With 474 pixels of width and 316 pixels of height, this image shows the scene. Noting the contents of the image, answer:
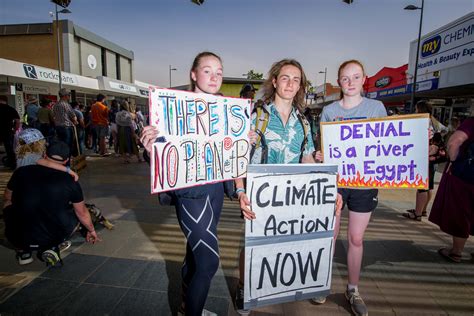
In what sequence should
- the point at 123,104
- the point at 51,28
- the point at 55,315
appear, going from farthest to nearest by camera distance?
the point at 51,28 < the point at 123,104 < the point at 55,315

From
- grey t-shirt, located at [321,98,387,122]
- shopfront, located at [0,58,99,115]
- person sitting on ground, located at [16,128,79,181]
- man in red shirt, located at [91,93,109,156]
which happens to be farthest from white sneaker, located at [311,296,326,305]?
shopfront, located at [0,58,99,115]

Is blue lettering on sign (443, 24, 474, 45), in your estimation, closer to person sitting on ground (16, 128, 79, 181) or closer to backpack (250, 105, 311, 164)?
backpack (250, 105, 311, 164)

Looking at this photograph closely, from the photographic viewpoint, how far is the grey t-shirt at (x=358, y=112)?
7.39ft

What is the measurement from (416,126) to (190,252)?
6.25 feet

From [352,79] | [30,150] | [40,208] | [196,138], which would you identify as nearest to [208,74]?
[196,138]

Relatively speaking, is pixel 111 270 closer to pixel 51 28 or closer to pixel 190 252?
pixel 190 252

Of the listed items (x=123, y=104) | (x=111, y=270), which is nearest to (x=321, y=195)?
(x=111, y=270)

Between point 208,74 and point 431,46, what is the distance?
21922 millimetres

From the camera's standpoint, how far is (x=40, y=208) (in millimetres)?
2705

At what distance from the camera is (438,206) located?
10.5 feet

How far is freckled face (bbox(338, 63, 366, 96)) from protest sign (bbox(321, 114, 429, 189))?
265mm

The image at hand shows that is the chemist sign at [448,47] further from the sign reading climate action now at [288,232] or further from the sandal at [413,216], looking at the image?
the sign reading climate action now at [288,232]

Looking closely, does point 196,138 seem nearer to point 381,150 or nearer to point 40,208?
point 381,150

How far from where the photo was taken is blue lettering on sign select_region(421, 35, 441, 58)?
17688 mm
